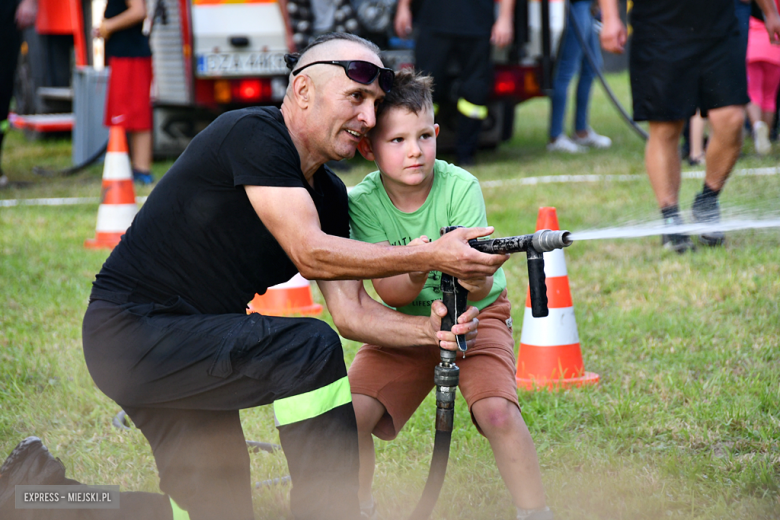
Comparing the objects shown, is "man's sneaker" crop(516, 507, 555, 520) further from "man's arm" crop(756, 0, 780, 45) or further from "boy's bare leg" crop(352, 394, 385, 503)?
"man's arm" crop(756, 0, 780, 45)

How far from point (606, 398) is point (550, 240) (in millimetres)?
1573

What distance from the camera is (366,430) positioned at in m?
2.56

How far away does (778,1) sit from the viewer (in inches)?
264

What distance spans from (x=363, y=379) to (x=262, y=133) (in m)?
0.82

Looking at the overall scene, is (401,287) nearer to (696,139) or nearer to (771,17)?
(771,17)

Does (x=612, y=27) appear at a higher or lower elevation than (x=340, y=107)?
higher

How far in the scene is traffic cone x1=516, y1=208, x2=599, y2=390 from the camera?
3.45 m

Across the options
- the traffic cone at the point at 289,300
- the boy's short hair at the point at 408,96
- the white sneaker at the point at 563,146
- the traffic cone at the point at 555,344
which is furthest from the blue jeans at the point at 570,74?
the boy's short hair at the point at 408,96

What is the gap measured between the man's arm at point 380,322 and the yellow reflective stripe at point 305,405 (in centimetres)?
31

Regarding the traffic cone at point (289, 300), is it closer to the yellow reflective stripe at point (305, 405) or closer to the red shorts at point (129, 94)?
the yellow reflective stripe at point (305, 405)

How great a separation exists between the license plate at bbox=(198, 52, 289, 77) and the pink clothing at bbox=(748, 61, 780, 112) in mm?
4489

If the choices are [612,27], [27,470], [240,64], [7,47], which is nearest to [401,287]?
[27,470]

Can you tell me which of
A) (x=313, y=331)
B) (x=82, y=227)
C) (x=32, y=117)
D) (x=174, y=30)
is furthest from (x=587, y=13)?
(x=313, y=331)

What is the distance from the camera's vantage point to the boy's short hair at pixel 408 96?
2424 mm
